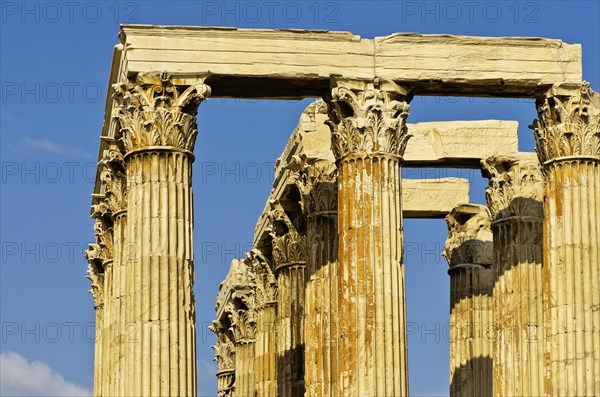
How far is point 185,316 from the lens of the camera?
54.7 m

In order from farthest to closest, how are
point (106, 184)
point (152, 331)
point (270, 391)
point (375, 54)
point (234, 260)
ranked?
point (234, 260) < point (270, 391) < point (106, 184) < point (375, 54) < point (152, 331)

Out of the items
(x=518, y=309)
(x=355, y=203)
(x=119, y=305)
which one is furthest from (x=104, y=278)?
(x=355, y=203)

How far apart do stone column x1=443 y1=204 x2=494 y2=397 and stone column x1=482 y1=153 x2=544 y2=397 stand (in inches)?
178

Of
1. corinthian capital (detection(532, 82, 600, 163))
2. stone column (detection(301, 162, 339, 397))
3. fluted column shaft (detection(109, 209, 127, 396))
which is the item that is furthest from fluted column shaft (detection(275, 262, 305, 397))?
corinthian capital (detection(532, 82, 600, 163))

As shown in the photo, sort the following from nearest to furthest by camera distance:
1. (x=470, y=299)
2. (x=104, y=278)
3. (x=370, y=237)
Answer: (x=370, y=237), (x=104, y=278), (x=470, y=299)

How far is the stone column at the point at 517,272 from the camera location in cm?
6341

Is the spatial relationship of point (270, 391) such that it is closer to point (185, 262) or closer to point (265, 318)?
point (265, 318)

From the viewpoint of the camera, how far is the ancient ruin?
181 ft

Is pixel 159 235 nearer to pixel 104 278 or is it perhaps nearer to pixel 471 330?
pixel 104 278

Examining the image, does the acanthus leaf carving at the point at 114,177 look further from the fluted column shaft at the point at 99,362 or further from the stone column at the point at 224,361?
→ the stone column at the point at 224,361

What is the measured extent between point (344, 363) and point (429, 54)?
8.25 m

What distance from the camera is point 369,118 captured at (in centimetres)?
5706

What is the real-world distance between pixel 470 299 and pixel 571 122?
47.6ft

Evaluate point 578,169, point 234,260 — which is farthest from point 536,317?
point 234,260
